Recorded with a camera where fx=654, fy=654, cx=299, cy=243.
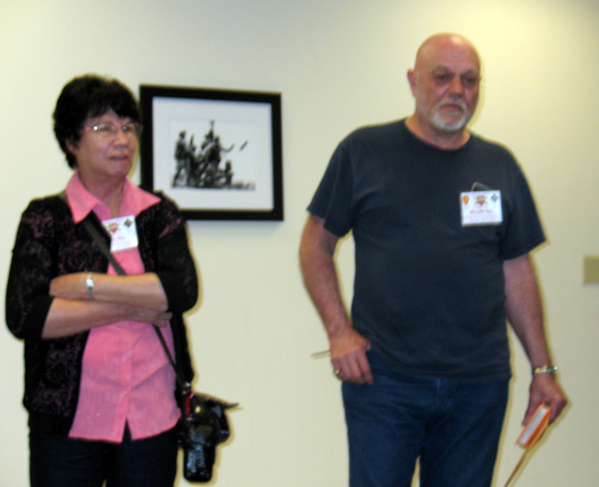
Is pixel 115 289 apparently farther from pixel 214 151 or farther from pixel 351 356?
pixel 214 151

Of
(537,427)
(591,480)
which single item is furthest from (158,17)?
(591,480)

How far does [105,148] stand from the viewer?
1.67m

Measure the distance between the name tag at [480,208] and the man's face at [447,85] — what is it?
0.19m

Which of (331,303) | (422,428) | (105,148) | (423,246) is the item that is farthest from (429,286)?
(105,148)

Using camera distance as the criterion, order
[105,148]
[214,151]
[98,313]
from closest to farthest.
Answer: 1. [98,313]
2. [105,148]
3. [214,151]

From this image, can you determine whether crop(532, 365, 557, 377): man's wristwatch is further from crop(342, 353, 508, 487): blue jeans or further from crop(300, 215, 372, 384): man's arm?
crop(300, 215, 372, 384): man's arm

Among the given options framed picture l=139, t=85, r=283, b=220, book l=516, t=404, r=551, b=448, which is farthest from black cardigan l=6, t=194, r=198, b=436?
framed picture l=139, t=85, r=283, b=220

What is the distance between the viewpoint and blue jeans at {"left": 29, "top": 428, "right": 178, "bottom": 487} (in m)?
1.53

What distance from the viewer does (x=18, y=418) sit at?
2586 mm

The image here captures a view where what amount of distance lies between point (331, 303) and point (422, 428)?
1.29 feet

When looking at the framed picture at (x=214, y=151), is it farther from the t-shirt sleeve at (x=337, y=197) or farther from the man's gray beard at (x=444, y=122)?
the man's gray beard at (x=444, y=122)

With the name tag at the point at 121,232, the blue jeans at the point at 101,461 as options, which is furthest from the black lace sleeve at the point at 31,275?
the blue jeans at the point at 101,461

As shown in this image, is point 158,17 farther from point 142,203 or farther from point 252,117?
point 142,203

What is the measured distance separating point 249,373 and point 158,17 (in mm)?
1563
